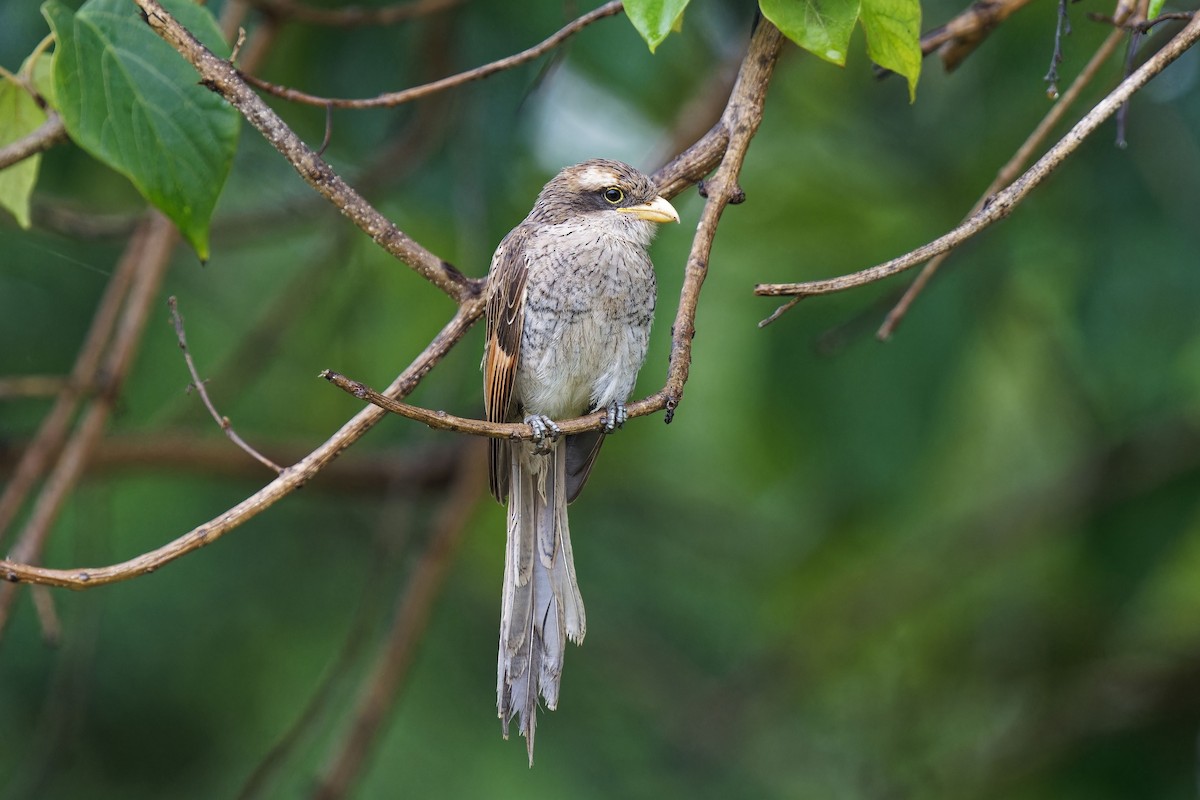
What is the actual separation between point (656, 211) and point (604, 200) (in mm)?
236

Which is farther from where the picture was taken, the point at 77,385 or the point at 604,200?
the point at 77,385

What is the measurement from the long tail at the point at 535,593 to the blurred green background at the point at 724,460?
1416 mm

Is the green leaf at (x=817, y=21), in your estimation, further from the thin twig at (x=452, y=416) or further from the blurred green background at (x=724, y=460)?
the blurred green background at (x=724, y=460)

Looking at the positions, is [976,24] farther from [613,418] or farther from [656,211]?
[613,418]

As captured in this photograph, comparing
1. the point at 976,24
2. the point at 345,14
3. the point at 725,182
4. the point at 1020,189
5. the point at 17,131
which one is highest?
the point at 345,14

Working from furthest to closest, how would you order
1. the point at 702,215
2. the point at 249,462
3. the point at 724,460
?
the point at 724,460 → the point at 249,462 → the point at 702,215

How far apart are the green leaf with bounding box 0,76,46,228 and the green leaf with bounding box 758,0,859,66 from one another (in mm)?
1783

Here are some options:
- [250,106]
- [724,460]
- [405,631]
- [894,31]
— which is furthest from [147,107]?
[724,460]

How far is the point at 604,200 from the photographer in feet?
11.9

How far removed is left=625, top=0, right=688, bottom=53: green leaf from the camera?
2311 millimetres

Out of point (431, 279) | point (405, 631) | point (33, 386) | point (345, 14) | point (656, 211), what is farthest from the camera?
point (405, 631)

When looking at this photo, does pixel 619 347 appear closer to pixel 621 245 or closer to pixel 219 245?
pixel 621 245

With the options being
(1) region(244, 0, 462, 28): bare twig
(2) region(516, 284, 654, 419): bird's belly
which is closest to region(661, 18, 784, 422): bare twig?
(2) region(516, 284, 654, 419): bird's belly

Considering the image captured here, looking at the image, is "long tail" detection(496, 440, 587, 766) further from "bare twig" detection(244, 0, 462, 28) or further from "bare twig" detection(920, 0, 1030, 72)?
"bare twig" detection(244, 0, 462, 28)
